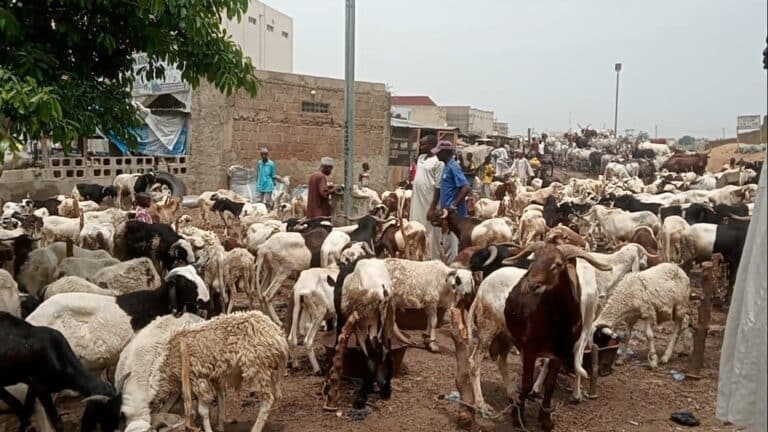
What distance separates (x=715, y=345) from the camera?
762 centimetres

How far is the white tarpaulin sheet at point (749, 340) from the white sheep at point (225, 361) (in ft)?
10.1

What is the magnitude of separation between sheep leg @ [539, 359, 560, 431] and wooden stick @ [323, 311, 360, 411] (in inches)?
63.7

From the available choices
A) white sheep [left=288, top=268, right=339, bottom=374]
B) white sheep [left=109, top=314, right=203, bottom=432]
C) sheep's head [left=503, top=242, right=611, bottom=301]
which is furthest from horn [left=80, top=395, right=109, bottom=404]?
sheep's head [left=503, top=242, right=611, bottom=301]

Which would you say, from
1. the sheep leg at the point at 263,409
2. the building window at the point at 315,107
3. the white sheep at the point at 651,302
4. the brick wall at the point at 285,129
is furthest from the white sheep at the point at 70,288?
the building window at the point at 315,107

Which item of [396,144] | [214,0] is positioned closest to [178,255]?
[214,0]

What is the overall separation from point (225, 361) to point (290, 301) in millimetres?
2316

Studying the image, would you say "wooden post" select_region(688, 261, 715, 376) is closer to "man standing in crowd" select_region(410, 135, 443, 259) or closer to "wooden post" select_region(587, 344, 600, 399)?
"wooden post" select_region(587, 344, 600, 399)

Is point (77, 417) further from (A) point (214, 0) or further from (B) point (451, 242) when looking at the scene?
(B) point (451, 242)

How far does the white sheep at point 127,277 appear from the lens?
679 cm

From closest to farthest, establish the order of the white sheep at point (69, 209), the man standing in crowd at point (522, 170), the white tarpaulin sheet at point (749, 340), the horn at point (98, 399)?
the white tarpaulin sheet at point (749, 340) → the horn at point (98, 399) → the white sheep at point (69, 209) → the man standing in crowd at point (522, 170)

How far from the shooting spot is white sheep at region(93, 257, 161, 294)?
6.79 m

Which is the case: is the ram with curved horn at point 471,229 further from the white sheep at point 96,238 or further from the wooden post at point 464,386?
the white sheep at point 96,238

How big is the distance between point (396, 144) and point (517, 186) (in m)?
7.54

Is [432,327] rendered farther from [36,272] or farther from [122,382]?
[36,272]
